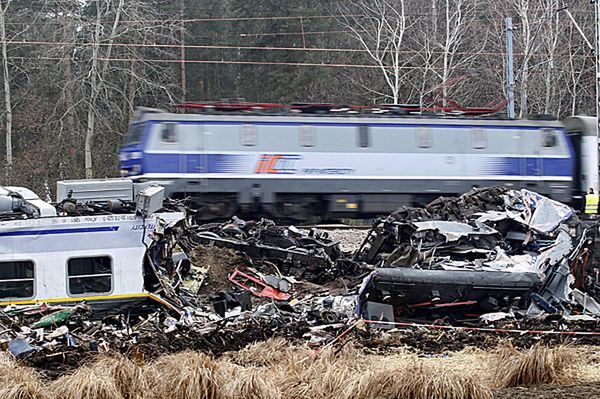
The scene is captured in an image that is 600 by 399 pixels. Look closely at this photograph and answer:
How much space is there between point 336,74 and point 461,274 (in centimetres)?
3921

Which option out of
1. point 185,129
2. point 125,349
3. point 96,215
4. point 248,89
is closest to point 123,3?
point 248,89

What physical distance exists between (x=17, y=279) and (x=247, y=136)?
46.3 feet

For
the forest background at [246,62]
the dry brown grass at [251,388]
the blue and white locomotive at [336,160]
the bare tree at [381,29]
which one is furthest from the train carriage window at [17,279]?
the bare tree at [381,29]

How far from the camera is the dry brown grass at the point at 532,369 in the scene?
8867 mm

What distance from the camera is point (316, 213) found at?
26828mm

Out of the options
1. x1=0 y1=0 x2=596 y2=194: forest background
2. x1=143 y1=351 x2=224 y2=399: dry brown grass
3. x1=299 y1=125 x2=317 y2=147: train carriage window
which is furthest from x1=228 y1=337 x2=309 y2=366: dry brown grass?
x1=0 y1=0 x2=596 y2=194: forest background

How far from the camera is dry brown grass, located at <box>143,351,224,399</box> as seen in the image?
26.4 ft

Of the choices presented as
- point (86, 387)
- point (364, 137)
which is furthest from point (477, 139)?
point (86, 387)

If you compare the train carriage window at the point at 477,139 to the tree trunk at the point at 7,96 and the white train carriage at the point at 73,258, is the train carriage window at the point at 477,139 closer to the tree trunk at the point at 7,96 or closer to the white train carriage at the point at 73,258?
the white train carriage at the point at 73,258

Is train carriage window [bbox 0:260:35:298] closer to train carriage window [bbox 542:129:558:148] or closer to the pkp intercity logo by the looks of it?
the pkp intercity logo

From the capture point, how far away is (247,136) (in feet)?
85.0

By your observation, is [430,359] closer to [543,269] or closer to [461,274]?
[461,274]

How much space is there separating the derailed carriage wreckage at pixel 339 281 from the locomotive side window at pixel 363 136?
8930mm

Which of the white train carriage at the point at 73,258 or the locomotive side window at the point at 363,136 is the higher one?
the locomotive side window at the point at 363,136
